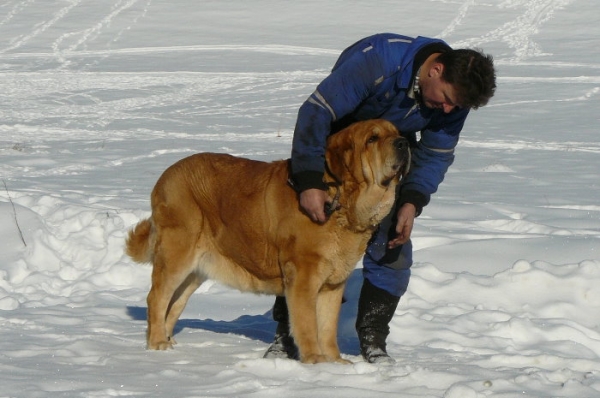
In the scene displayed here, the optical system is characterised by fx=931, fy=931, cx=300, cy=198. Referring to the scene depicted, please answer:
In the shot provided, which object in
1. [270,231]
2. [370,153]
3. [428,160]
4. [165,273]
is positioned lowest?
[165,273]

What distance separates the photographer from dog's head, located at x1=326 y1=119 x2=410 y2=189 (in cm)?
433

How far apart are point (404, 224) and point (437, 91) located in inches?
30.9

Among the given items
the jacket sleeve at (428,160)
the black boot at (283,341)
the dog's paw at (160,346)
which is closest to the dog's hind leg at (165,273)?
the dog's paw at (160,346)

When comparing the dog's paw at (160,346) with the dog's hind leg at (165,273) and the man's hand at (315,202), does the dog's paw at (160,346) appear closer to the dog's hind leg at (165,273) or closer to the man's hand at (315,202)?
the dog's hind leg at (165,273)

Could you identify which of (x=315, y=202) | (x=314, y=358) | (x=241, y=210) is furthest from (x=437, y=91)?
(x=314, y=358)

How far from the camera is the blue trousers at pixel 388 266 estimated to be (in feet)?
16.0

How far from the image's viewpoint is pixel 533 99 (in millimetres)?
17594

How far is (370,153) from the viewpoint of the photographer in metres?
4.36

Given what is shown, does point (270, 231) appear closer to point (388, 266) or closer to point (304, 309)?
point (304, 309)

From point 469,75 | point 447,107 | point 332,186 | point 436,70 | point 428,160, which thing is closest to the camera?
point 469,75

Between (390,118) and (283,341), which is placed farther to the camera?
(283,341)

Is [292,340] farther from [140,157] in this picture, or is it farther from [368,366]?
[140,157]

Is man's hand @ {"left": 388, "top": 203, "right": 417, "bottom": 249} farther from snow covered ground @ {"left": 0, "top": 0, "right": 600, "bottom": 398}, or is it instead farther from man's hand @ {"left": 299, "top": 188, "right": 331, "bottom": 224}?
snow covered ground @ {"left": 0, "top": 0, "right": 600, "bottom": 398}

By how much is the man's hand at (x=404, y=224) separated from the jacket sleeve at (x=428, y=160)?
4 cm
